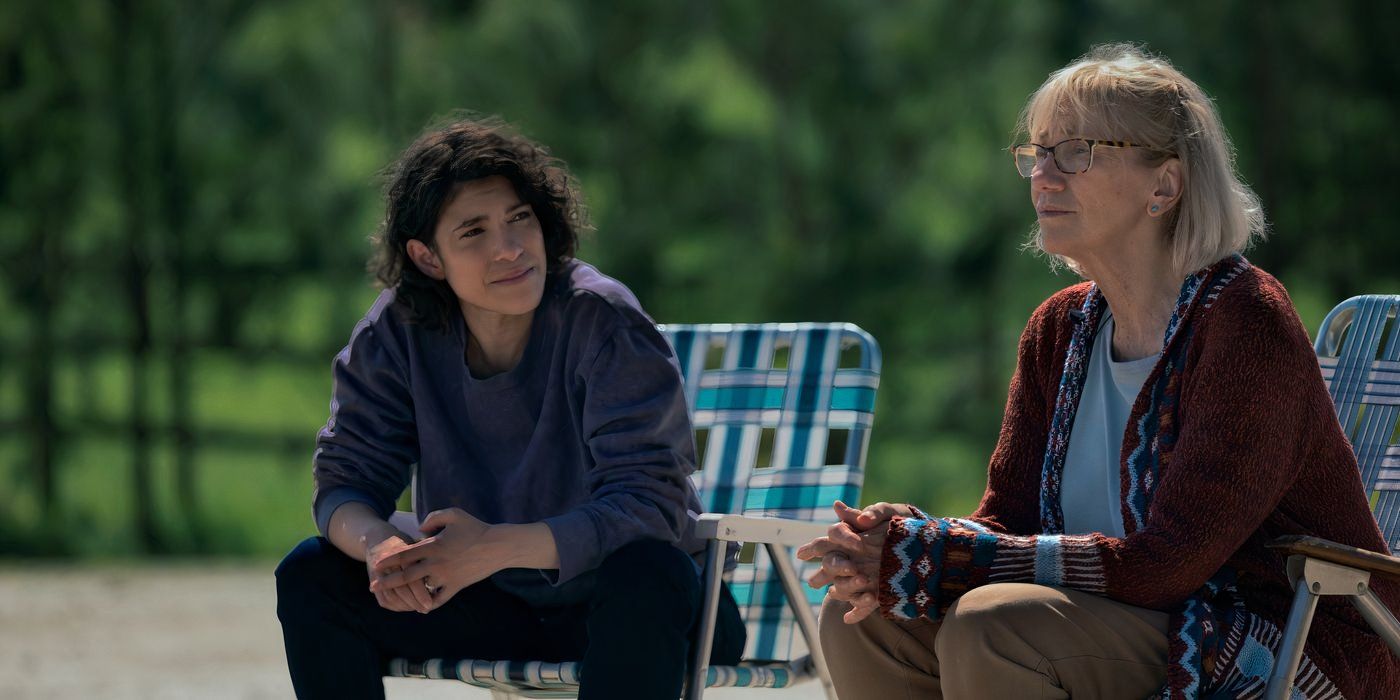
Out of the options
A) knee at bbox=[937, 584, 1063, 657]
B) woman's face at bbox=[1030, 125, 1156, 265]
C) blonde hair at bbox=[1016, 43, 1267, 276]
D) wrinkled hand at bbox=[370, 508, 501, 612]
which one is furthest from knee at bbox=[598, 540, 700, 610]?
blonde hair at bbox=[1016, 43, 1267, 276]

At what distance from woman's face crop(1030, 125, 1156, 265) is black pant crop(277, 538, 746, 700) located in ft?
2.62

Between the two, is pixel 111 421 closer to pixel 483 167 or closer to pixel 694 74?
pixel 694 74

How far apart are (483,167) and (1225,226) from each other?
126 centimetres

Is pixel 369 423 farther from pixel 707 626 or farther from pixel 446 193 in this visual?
pixel 707 626

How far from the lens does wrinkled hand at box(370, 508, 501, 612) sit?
2.65 metres

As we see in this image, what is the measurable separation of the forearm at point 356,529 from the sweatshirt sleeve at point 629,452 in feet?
0.95

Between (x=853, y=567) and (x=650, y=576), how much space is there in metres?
0.41

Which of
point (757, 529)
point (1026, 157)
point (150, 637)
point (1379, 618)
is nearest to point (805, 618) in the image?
point (757, 529)

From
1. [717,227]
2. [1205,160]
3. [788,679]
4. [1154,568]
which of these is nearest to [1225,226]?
[1205,160]

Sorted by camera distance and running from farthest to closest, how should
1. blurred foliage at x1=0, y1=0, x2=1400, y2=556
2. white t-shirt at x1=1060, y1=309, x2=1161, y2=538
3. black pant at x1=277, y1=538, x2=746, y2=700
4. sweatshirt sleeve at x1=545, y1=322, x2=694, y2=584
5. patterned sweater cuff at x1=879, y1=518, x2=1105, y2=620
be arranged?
1. blurred foliage at x1=0, y1=0, x2=1400, y2=556
2. sweatshirt sleeve at x1=545, y1=322, x2=694, y2=584
3. black pant at x1=277, y1=538, x2=746, y2=700
4. white t-shirt at x1=1060, y1=309, x2=1161, y2=538
5. patterned sweater cuff at x1=879, y1=518, x2=1105, y2=620

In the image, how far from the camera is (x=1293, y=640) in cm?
222

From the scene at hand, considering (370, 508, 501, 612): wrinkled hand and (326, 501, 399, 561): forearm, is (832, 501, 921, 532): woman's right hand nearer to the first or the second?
(370, 508, 501, 612): wrinkled hand

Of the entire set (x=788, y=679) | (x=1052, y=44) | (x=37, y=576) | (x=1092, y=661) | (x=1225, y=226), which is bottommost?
(x=37, y=576)

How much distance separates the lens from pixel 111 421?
845 cm
